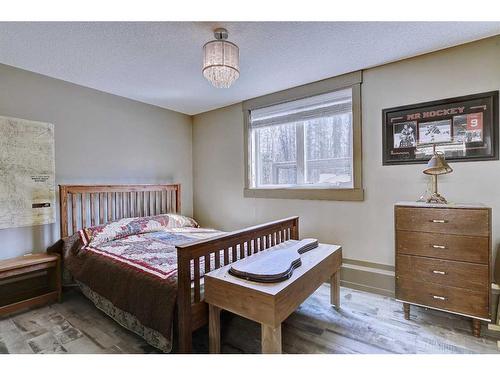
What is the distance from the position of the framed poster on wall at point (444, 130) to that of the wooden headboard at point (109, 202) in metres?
2.80

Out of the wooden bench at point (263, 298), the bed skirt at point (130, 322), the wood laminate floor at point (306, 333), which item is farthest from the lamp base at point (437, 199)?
the bed skirt at point (130, 322)

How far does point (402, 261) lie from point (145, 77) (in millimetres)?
2992

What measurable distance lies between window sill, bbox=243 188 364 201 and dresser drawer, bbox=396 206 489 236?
23.7 inches

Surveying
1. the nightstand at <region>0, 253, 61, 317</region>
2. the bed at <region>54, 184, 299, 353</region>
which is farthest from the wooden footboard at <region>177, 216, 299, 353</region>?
the nightstand at <region>0, 253, 61, 317</region>

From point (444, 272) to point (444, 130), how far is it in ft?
3.92

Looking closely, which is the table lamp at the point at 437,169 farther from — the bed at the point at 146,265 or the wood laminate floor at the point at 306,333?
the bed at the point at 146,265

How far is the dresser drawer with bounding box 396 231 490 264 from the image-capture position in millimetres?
1725

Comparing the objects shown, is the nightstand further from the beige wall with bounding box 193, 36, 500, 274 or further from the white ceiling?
the beige wall with bounding box 193, 36, 500, 274

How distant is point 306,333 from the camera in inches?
71.7

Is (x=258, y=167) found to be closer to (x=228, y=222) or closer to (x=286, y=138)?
(x=286, y=138)

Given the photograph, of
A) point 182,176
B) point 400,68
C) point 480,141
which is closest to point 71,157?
point 182,176

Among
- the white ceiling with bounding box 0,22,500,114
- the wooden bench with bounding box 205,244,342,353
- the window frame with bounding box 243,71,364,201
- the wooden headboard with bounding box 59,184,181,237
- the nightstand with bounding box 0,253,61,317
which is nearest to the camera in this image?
the wooden bench with bounding box 205,244,342,353

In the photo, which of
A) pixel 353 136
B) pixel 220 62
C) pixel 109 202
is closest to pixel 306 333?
pixel 353 136

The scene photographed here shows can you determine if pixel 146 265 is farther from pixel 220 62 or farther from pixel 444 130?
pixel 444 130
